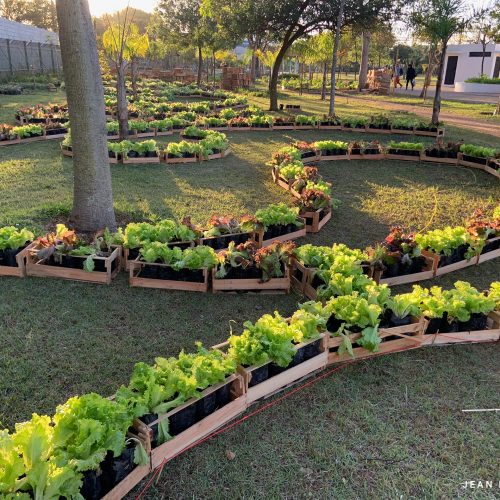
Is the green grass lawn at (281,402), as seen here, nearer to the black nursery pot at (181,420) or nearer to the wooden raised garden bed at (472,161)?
the black nursery pot at (181,420)

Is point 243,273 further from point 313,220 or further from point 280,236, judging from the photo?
point 313,220

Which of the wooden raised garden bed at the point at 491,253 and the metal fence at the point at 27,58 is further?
the metal fence at the point at 27,58

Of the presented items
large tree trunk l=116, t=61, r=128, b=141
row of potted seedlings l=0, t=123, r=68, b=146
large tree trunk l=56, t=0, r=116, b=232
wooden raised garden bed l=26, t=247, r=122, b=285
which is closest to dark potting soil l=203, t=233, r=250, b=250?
wooden raised garden bed l=26, t=247, r=122, b=285

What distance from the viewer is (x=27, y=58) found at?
3522 cm

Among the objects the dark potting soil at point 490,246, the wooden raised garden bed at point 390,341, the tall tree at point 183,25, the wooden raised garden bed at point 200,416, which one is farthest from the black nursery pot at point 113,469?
the tall tree at point 183,25

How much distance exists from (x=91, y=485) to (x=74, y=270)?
10.7 ft

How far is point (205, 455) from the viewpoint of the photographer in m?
3.30

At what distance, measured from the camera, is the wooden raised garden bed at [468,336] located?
4613 millimetres

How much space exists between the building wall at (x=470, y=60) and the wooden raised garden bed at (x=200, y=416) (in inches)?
1831

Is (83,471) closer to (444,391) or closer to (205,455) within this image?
(205,455)

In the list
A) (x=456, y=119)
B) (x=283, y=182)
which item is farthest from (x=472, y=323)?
(x=456, y=119)

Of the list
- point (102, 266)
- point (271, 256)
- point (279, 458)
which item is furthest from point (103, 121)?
point (279, 458)

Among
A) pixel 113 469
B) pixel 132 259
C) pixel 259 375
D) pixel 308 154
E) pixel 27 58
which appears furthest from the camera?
pixel 27 58

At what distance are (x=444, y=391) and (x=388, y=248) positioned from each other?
90.4 inches
